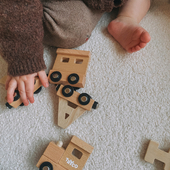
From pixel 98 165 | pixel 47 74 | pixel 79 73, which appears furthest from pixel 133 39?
pixel 98 165

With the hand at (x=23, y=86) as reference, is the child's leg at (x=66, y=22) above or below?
above

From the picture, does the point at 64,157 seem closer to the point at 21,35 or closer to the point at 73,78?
the point at 73,78

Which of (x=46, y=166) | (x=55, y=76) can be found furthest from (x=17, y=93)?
(x=46, y=166)

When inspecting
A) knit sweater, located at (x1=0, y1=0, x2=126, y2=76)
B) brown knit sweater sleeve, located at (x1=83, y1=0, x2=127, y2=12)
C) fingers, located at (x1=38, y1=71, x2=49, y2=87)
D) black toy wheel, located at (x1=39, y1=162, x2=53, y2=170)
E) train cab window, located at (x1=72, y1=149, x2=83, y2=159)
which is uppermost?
brown knit sweater sleeve, located at (x1=83, y1=0, x2=127, y2=12)

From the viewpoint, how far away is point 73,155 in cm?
47

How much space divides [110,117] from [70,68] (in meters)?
0.21

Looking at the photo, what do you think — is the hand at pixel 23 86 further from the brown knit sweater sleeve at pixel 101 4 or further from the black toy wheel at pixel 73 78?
the brown knit sweater sleeve at pixel 101 4

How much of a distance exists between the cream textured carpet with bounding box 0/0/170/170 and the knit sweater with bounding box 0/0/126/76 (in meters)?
0.11

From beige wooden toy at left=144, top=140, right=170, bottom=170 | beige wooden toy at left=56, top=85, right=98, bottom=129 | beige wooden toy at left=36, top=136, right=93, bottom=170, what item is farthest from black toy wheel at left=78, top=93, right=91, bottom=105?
beige wooden toy at left=144, top=140, right=170, bottom=170

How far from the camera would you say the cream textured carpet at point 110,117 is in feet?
1.57

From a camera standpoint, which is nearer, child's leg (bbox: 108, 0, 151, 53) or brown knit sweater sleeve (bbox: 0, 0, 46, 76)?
brown knit sweater sleeve (bbox: 0, 0, 46, 76)

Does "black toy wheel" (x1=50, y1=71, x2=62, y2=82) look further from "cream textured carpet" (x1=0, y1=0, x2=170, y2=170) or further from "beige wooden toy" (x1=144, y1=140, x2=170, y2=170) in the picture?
"beige wooden toy" (x1=144, y1=140, x2=170, y2=170)

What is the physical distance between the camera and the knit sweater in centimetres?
44

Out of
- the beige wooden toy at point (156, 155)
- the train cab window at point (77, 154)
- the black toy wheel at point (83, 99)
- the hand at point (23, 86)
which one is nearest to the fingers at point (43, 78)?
the hand at point (23, 86)
